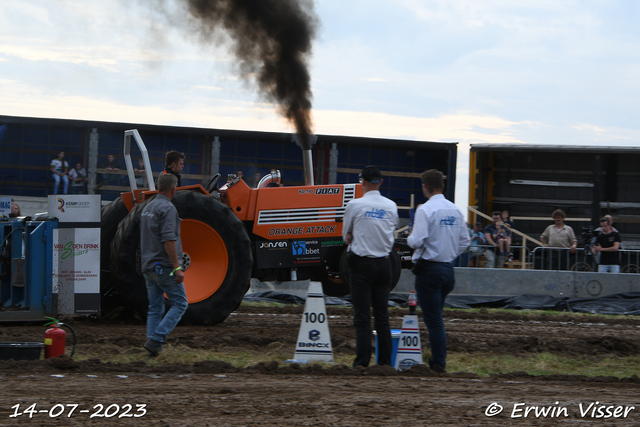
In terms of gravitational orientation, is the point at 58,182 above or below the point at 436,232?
above

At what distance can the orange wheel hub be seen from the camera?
8461mm

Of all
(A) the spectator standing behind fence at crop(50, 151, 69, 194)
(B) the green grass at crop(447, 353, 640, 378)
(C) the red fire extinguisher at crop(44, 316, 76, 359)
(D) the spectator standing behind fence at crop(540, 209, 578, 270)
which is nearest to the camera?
(C) the red fire extinguisher at crop(44, 316, 76, 359)

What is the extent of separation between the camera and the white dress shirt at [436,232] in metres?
6.10

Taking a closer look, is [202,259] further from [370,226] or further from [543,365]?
[543,365]

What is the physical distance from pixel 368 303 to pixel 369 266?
0.31 m

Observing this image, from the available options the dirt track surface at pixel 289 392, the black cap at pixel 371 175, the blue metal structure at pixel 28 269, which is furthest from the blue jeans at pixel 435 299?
the blue metal structure at pixel 28 269

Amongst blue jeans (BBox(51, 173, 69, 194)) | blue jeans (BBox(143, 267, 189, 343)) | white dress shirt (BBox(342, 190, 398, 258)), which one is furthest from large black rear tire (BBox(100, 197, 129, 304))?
blue jeans (BBox(51, 173, 69, 194))

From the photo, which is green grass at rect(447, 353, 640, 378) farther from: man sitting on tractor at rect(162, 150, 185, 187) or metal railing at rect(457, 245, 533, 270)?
metal railing at rect(457, 245, 533, 270)

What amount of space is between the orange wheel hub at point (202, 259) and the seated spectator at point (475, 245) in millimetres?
7126

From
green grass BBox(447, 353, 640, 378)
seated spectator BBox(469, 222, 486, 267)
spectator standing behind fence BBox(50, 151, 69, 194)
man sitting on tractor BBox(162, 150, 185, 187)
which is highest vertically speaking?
spectator standing behind fence BBox(50, 151, 69, 194)

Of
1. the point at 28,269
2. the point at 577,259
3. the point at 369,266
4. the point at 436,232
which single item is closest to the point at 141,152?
the point at 28,269

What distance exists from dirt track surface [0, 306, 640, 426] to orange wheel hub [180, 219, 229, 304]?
101cm

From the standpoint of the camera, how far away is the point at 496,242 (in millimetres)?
14625

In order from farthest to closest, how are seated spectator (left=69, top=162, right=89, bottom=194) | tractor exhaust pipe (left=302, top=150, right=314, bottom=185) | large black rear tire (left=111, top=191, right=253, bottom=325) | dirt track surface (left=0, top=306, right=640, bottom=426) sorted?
seated spectator (left=69, top=162, right=89, bottom=194), tractor exhaust pipe (left=302, top=150, right=314, bottom=185), large black rear tire (left=111, top=191, right=253, bottom=325), dirt track surface (left=0, top=306, right=640, bottom=426)
